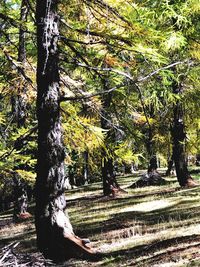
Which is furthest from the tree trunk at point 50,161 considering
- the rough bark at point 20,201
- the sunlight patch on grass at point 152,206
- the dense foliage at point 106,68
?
the rough bark at point 20,201

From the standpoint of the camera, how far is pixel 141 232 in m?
8.44

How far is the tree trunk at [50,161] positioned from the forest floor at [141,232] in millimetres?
374

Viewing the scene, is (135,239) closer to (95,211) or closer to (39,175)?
(39,175)

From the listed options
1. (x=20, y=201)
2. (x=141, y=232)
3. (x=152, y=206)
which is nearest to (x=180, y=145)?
(x=152, y=206)

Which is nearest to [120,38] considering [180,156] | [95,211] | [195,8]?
[195,8]

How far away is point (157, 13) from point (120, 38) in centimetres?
743

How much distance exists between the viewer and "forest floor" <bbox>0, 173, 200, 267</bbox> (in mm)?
5988

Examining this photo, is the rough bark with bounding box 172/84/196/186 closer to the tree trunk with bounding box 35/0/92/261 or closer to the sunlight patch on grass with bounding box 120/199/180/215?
the sunlight patch on grass with bounding box 120/199/180/215

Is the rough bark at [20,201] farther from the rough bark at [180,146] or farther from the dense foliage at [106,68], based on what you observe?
the rough bark at [180,146]

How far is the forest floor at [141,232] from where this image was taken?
Answer: 5.99 m

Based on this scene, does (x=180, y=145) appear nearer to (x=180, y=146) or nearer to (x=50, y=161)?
(x=180, y=146)

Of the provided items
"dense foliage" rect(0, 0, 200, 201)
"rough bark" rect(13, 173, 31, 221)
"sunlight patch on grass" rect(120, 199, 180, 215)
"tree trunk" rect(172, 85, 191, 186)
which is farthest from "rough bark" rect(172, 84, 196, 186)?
"rough bark" rect(13, 173, 31, 221)

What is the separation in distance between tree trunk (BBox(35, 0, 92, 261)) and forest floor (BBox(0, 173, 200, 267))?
1.23 ft

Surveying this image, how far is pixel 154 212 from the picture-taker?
1134 cm
